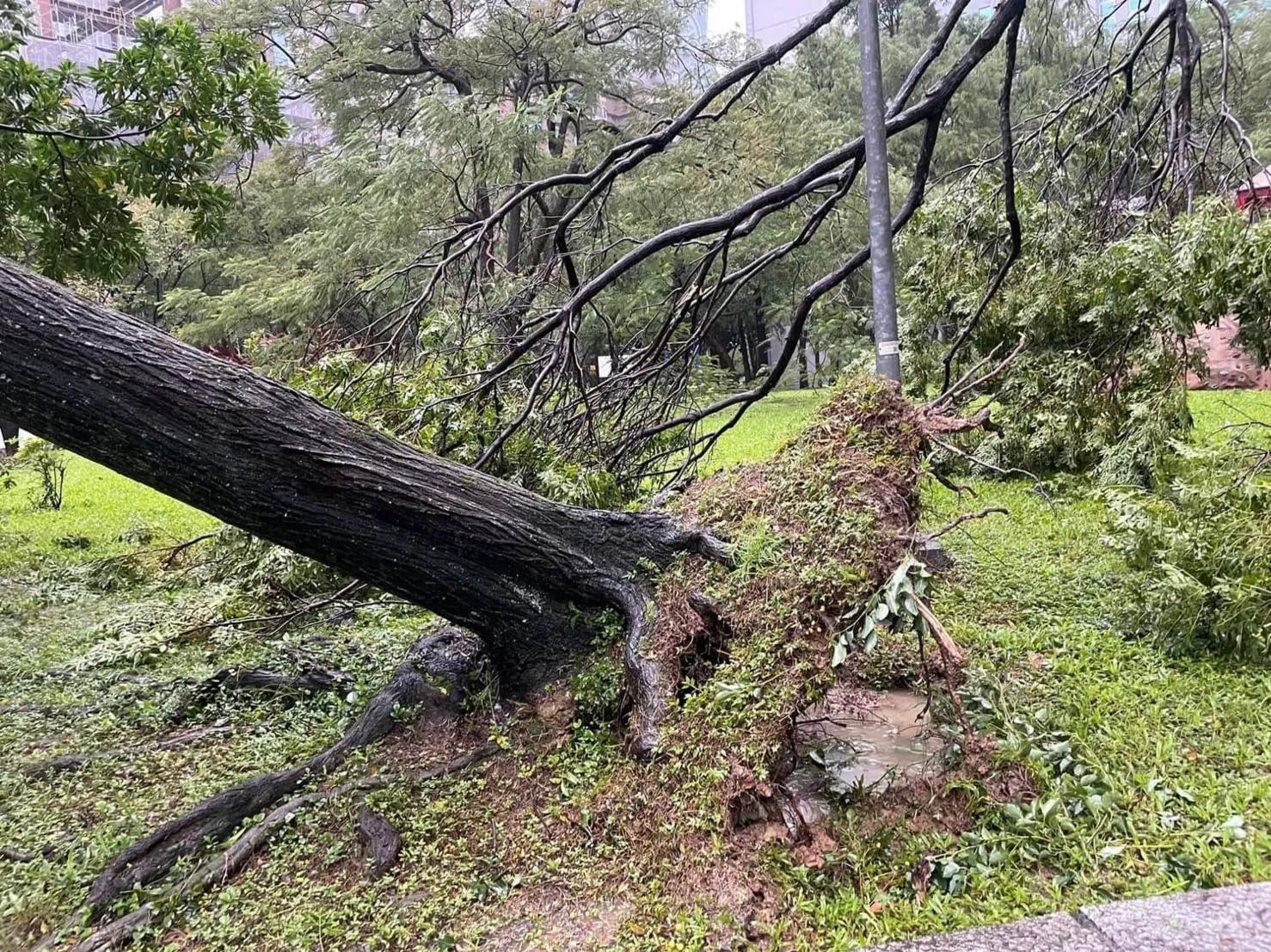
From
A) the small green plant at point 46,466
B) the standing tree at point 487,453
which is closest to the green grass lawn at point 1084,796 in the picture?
the standing tree at point 487,453

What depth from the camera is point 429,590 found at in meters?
3.37

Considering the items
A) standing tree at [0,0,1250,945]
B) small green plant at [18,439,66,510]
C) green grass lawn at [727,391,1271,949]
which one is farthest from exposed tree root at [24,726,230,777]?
small green plant at [18,439,66,510]

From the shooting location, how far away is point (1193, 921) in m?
2.09

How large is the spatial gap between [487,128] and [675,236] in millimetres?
8509

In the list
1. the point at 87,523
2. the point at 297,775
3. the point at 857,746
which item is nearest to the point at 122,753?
the point at 297,775

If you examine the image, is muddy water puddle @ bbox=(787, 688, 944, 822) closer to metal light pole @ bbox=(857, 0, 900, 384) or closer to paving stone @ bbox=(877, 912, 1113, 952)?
paving stone @ bbox=(877, 912, 1113, 952)

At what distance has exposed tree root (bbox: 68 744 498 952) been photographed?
2.53 metres

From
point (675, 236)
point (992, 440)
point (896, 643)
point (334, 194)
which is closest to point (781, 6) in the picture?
point (334, 194)

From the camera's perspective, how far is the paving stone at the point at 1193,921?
6.59 feet

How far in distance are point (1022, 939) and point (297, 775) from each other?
2606 millimetres

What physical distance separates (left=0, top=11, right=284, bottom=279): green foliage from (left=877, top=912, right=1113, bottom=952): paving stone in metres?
6.13

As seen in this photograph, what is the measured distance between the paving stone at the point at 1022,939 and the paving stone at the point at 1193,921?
0.03m

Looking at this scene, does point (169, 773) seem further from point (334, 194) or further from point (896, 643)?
point (334, 194)

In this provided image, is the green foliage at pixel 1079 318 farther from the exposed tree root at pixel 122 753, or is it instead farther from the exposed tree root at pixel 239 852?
the exposed tree root at pixel 122 753
